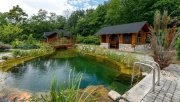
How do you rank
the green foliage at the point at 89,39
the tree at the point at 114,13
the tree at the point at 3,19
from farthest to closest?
1. the tree at the point at 3,19
2. the green foliage at the point at 89,39
3. the tree at the point at 114,13

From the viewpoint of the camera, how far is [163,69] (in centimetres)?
765

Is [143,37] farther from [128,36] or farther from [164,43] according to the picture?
[164,43]

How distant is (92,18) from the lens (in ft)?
120

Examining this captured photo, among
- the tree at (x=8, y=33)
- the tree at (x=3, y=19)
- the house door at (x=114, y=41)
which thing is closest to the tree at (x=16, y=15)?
the tree at (x=3, y=19)

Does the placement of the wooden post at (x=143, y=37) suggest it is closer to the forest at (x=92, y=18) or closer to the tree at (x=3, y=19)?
the forest at (x=92, y=18)

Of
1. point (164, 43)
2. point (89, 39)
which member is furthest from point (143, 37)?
point (89, 39)

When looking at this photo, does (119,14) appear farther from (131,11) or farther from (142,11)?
(142,11)

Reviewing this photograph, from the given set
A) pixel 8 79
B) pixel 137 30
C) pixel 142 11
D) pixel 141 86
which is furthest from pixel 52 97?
pixel 142 11

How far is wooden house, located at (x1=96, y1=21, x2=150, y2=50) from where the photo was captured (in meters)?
18.6

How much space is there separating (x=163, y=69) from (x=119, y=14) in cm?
2474

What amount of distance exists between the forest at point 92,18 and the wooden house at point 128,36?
6.23 m

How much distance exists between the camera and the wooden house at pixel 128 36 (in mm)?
18562

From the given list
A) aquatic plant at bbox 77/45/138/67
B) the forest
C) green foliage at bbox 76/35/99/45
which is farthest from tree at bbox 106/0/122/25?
aquatic plant at bbox 77/45/138/67

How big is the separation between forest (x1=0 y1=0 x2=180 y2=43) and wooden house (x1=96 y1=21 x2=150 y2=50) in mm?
6234
